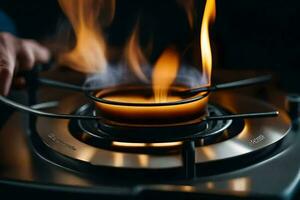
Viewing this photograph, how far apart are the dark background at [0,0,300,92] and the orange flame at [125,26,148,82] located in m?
0.03

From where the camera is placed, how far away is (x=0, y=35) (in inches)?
32.1

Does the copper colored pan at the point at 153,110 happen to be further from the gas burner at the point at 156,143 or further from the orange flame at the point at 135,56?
the orange flame at the point at 135,56

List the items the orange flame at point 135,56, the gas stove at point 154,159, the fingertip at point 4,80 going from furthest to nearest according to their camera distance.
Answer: the orange flame at point 135,56
the fingertip at point 4,80
the gas stove at point 154,159

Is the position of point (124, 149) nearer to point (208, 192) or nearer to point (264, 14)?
point (208, 192)

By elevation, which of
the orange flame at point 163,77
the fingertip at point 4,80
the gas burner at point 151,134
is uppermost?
the fingertip at point 4,80

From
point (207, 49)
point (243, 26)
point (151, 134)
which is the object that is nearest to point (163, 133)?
point (151, 134)

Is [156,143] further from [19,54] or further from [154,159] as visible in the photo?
[19,54]

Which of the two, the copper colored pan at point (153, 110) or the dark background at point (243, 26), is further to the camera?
the dark background at point (243, 26)

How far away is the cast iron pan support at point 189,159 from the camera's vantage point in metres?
0.50

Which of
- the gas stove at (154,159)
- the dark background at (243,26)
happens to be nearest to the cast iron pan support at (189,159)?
the gas stove at (154,159)

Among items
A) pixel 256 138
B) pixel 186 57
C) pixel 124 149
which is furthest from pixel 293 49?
pixel 124 149

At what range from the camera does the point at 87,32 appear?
32.4 inches

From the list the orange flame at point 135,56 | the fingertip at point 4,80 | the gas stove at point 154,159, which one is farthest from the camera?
the orange flame at point 135,56

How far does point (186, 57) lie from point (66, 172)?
1.46ft
